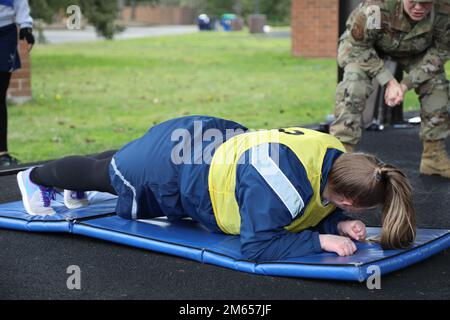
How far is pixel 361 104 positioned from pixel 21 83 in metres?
5.75

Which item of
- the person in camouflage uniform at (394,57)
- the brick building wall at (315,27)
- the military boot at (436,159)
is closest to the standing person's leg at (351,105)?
the person in camouflage uniform at (394,57)

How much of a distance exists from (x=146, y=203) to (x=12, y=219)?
0.87 meters

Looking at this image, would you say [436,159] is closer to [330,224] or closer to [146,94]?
[330,224]

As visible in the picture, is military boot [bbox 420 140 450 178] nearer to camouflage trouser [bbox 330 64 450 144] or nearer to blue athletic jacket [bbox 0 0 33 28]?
camouflage trouser [bbox 330 64 450 144]

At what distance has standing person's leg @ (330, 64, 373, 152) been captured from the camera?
5.64 meters

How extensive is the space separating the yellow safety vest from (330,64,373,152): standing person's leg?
177 cm

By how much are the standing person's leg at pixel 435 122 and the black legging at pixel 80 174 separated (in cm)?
239

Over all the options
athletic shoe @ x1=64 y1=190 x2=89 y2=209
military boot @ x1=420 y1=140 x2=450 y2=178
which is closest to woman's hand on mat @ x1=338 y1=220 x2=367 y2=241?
athletic shoe @ x1=64 y1=190 x2=89 y2=209

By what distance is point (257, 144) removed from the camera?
12.2 feet

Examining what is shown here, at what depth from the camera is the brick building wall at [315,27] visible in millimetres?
17234

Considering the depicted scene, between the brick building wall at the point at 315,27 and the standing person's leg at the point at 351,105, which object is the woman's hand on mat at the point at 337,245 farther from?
the brick building wall at the point at 315,27

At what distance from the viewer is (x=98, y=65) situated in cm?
1655

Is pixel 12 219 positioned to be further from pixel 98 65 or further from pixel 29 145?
pixel 98 65
